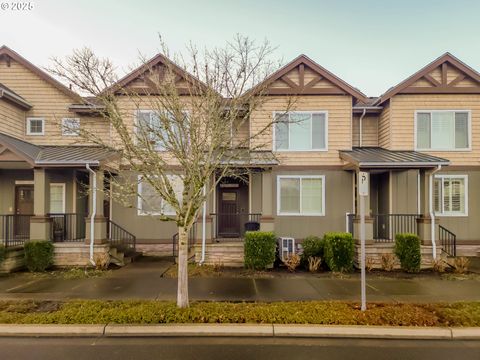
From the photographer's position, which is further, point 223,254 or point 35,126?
point 35,126

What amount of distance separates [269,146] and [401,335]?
907cm

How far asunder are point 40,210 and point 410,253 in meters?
12.5

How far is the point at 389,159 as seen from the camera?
37.7 feet

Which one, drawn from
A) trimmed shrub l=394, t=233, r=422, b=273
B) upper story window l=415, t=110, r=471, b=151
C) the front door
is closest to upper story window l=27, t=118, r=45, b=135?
the front door

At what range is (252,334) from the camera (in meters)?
5.22

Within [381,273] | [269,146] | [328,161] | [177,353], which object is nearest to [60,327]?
[177,353]

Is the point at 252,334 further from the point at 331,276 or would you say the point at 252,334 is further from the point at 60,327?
the point at 331,276

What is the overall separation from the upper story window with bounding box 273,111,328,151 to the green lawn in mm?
8042

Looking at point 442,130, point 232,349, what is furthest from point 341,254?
point 442,130

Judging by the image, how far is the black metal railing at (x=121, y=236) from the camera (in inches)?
487

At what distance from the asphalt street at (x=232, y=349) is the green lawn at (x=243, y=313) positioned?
394mm

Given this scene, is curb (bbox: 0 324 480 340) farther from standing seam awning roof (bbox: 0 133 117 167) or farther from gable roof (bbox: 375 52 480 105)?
gable roof (bbox: 375 52 480 105)

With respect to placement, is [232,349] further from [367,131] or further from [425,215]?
[367,131]

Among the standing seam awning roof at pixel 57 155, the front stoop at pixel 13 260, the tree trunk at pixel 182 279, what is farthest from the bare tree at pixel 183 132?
the front stoop at pixel 13 260
